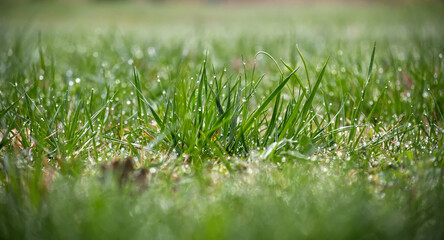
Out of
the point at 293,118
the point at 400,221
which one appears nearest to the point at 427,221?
the point at 400,221

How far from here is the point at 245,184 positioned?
3.89ft

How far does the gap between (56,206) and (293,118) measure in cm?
93

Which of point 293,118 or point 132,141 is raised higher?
point 293,118

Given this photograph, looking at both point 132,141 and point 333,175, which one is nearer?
point 333,175

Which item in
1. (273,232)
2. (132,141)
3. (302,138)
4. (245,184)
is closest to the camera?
(273,232)

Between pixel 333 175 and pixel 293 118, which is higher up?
pixel 293 118

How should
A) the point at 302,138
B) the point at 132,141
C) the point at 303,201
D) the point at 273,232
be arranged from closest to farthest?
the point at 273,232, the point at 303,201, the point at 302,138, the point at 132,141

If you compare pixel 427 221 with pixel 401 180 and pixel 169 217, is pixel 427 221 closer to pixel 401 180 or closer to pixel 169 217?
pixel 401 180

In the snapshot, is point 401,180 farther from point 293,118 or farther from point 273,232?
point 273,232

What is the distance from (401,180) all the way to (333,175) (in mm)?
229

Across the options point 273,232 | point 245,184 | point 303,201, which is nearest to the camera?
point 273,232

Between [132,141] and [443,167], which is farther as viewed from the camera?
[132,141]

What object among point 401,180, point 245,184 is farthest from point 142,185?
point 401,180

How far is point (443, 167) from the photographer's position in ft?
4.05
